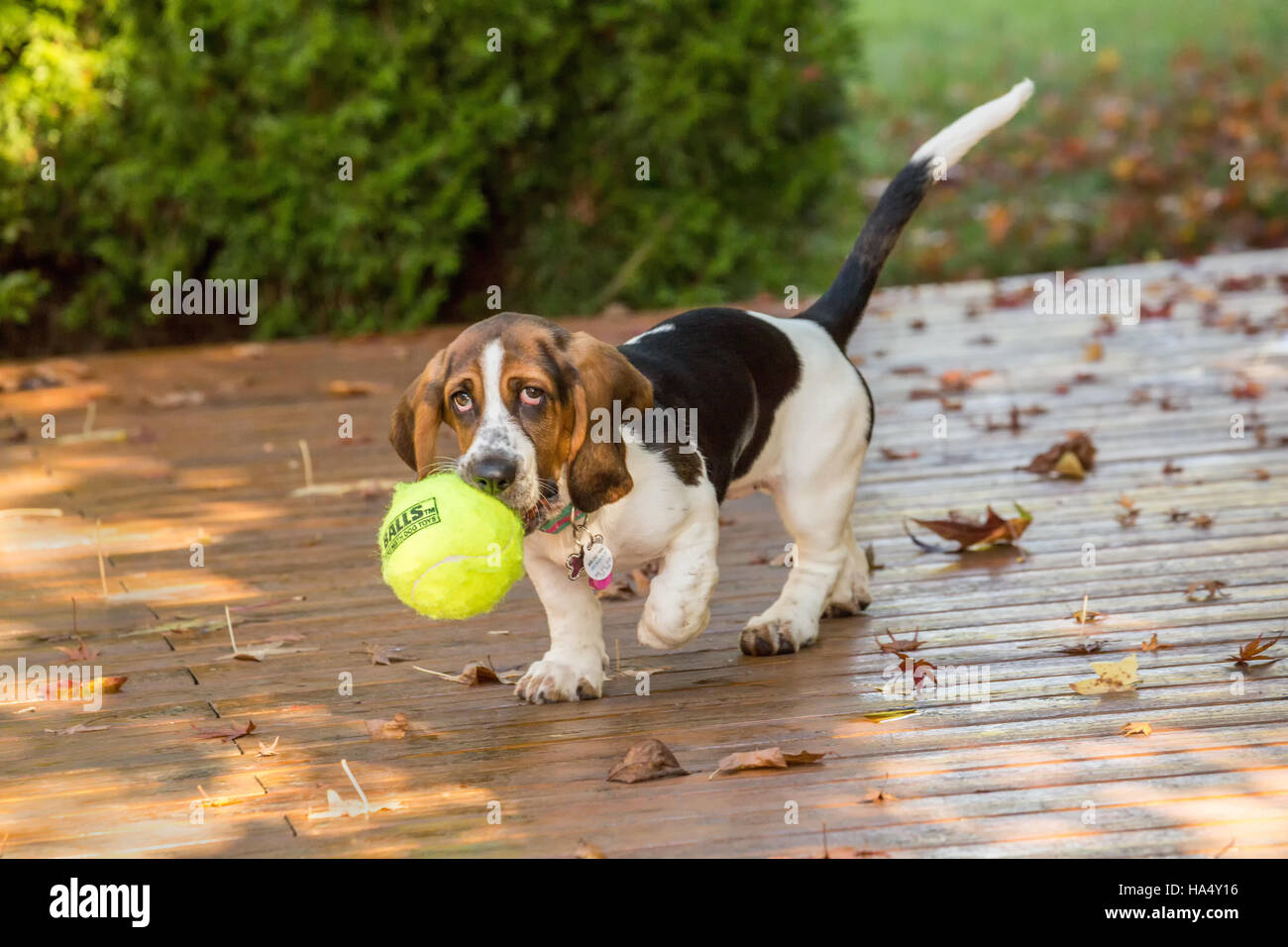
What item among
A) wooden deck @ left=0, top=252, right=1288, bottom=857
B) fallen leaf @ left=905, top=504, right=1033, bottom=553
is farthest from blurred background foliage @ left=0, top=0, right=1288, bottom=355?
fallen leaf @ left=905, top=504, right=1033, bottom=553

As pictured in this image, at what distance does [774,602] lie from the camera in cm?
463

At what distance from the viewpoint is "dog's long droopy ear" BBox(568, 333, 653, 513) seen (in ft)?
12.3

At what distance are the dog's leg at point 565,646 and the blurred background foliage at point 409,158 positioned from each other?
612 cm

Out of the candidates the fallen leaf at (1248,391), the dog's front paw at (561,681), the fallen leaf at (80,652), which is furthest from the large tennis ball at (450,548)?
the fallen leaf at (1248,391)

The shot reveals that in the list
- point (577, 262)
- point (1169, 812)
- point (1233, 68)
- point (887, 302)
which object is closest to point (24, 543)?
point (1169, 812)

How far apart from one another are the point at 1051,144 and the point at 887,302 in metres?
6.96

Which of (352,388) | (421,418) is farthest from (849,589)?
(352,388)

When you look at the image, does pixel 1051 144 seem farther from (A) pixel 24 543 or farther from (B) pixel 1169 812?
(B) pixel 1169 812

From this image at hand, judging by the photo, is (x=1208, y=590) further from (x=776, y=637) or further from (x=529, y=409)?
(x=529, y=409)

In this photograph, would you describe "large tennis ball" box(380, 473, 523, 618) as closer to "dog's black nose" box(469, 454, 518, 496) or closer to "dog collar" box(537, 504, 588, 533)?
"dog's black nose" box(469, 454, 518, 496)

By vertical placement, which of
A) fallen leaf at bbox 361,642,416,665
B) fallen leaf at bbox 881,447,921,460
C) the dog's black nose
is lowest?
fallen leaf at bbox 361,642,416,665

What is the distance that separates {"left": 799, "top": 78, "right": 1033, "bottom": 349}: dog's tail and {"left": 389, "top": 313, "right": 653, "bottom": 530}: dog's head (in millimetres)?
1180

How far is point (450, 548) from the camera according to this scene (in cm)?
349

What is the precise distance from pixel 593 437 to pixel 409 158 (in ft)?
20.9
